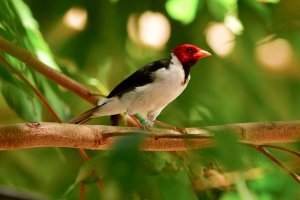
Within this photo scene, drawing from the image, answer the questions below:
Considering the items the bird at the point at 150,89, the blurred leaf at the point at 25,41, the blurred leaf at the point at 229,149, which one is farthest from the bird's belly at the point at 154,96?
the blurred leaf at the point at 229,149

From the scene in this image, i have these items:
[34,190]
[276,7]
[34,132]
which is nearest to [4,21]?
[34,132]

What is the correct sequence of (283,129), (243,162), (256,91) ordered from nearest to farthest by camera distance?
(243,162)
(256,91)
(283,129)

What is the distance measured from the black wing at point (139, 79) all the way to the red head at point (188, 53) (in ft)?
0.10

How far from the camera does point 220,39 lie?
64 centimetres

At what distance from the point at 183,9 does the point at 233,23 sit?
0.22ft

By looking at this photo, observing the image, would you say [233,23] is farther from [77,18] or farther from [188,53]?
[77,18]

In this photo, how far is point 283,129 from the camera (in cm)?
64

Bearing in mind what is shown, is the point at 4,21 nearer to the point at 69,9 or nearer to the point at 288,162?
the point at 69,9

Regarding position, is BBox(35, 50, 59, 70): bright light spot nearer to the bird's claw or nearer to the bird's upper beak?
the bird's upper beak

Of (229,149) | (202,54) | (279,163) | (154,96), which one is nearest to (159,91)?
(154,96)

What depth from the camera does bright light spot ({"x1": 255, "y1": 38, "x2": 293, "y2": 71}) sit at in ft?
1.98

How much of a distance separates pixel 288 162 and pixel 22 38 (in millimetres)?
419

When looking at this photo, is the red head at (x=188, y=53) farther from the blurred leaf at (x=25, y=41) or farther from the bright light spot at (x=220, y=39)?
the blurred leaf at (x=25, y=41)

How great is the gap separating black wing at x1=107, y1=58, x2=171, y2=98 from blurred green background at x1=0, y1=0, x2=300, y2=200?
0.08ft
